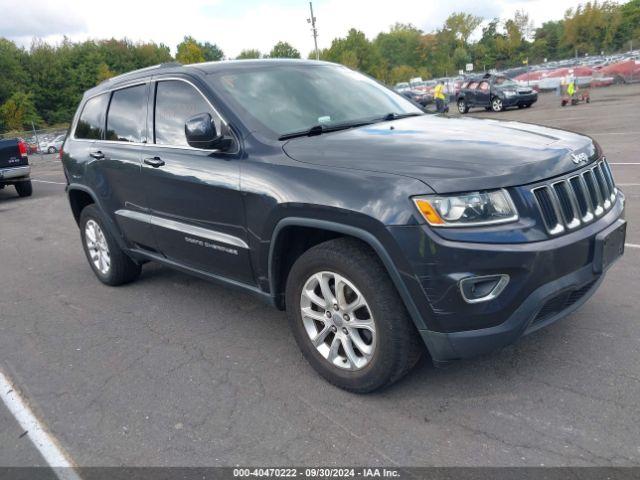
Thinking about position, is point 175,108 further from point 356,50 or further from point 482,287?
point 356,50

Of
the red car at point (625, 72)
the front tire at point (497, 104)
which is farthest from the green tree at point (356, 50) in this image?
the front tire at point (497, 104)

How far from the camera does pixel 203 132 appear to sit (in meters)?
3.54

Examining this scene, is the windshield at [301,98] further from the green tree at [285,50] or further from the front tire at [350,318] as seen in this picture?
the green tree at [285,50]

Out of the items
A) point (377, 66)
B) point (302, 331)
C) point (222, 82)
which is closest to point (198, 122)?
point (222, 82)

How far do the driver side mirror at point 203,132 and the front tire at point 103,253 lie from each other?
2148 mm

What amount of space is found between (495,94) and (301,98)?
24324 millimetres

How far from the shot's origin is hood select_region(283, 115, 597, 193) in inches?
112

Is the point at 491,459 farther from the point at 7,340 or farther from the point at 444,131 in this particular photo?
the point at 7,340

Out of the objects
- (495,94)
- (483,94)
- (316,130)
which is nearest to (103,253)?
(316,130)

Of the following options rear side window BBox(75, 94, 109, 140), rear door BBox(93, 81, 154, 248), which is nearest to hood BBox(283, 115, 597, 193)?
rear door BBox(93, 81, 154, 248)

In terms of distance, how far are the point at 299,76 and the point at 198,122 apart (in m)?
1.06

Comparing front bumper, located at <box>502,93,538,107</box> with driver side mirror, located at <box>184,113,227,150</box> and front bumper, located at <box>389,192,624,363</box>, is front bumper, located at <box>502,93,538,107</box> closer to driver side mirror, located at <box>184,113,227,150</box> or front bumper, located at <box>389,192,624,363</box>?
driver side mirror, located at <box>184,113,227,150</box>

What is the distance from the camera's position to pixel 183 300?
5.21m

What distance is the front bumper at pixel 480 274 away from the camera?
2754 millimetres
